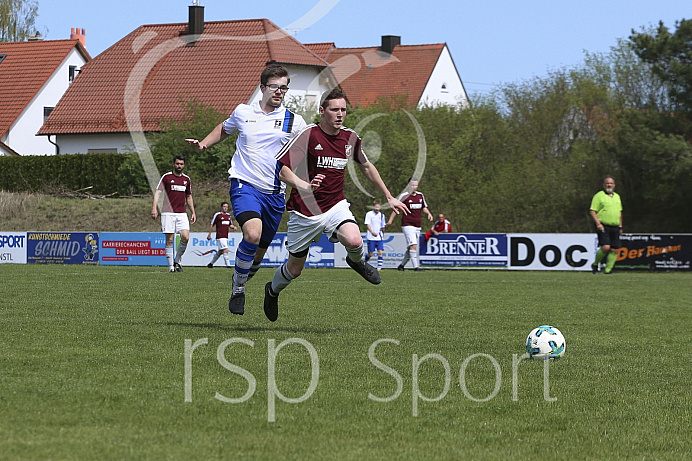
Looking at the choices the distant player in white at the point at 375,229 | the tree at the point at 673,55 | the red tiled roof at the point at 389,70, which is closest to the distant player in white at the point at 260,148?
the distant player in white at the point at 375,229

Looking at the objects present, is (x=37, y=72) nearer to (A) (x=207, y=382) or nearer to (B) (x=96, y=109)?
(B) (x=96, y=109)

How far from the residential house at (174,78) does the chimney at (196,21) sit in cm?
5

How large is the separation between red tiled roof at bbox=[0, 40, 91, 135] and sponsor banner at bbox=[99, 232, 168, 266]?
29043mm

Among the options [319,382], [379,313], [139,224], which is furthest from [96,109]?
[319,382]

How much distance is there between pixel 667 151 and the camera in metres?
30.7

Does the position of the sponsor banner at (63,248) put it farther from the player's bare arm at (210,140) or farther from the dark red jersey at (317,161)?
the dark red jersey at (317,161)

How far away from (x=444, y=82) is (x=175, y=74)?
2018 centimetres

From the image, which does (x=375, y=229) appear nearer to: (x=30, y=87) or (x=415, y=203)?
(x=415, y=203)

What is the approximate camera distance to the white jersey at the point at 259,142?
941cm

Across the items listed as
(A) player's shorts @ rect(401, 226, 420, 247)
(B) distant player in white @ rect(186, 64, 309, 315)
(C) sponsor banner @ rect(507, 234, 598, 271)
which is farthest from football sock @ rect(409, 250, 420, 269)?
(B) distant player in white @ rect(186, 64, 309, 315)

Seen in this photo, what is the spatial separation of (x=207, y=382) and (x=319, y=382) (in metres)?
0.69

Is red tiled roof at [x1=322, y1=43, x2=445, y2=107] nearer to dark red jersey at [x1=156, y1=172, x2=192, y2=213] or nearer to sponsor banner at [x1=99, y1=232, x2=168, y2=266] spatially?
sponsor banner at [x1=99, y1=232, x2=168, y2=266]

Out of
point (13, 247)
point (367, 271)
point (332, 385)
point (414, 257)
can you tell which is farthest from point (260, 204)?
point (13, 247)

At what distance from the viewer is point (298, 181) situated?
8.46 metres
